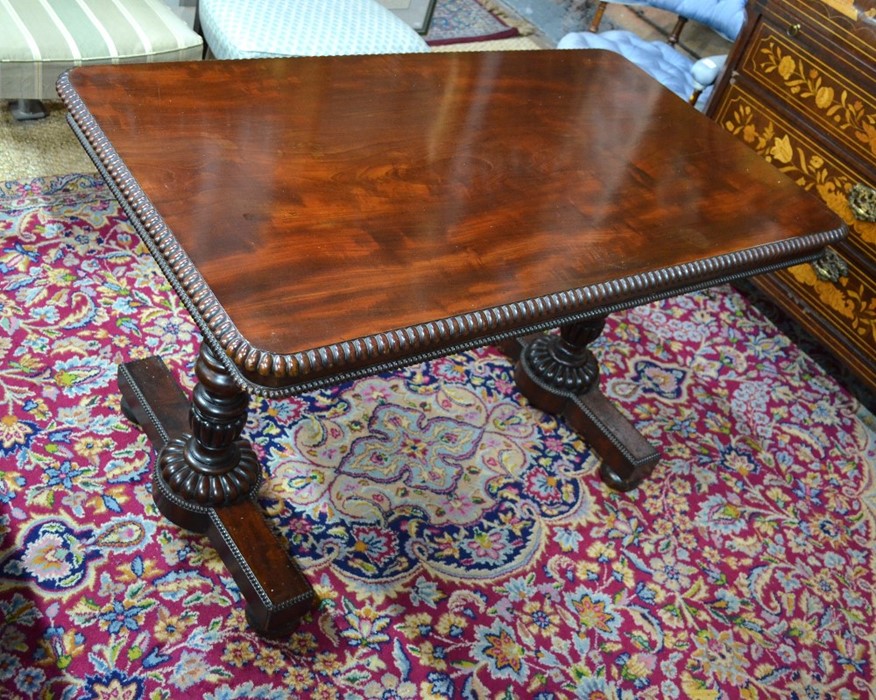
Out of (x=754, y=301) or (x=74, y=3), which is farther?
(x=754, y=301)

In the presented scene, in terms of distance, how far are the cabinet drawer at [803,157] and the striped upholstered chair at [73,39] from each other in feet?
4.81

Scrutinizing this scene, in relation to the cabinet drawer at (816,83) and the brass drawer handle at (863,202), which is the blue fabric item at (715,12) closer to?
the cabinet drawer at (816,83)

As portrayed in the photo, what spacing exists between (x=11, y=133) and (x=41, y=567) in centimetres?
136

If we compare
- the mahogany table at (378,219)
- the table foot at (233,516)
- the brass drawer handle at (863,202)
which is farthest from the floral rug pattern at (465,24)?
the table foot at (233,516)

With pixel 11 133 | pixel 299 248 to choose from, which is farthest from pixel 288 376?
pixel 11 133

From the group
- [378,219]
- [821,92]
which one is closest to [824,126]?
[821,92]

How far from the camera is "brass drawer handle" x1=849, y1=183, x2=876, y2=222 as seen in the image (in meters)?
2.22

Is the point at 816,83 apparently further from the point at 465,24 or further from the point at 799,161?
the point at 465,24

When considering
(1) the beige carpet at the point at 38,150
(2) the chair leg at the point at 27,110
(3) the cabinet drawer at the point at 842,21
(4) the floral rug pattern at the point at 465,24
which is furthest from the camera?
(4) the floral rug pattern at the point at 465,24

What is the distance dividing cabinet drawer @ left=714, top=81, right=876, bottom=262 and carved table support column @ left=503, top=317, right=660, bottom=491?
2.70ft

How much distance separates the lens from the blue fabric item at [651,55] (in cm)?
273

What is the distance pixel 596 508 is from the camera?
1.90 meters

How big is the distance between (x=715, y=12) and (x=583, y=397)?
153cm

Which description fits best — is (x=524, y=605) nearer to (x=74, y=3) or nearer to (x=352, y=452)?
(x=352, y=452)
